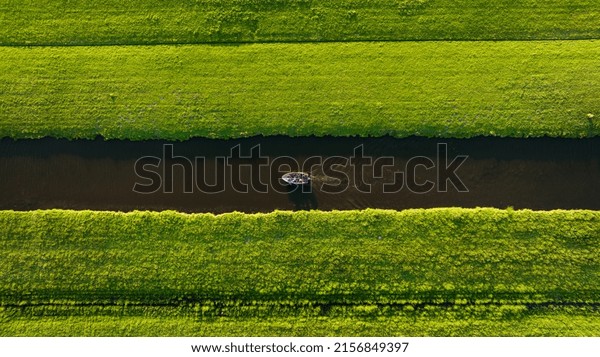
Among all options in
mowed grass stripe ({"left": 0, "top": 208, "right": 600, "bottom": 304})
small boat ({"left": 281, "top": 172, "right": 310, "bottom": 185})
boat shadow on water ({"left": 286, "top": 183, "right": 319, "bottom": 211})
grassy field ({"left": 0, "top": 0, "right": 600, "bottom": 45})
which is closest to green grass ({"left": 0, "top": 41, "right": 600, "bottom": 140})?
grassy field ({"left": 0, "top": 0, "right": 600, "bottom": 45})

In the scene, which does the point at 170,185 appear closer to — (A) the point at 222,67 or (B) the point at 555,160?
(A) the point at 222,67

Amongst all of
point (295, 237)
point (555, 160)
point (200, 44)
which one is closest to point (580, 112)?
point (555, 160)

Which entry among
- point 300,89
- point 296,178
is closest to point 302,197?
point 296,178

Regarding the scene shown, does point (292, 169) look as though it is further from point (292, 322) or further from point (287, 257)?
point (292, 322)

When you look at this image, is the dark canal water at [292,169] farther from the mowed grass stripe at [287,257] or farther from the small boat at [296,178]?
the mowed grass stripe at [287,257]

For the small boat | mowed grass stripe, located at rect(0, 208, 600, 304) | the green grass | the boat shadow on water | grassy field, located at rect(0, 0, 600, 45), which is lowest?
mowed grass stripe, located at rect(0, 208, 600, 304)

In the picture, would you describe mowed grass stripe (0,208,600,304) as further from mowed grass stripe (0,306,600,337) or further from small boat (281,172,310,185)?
small boat (281,172,310,185)

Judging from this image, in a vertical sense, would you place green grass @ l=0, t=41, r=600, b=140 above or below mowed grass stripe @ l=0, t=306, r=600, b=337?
above
